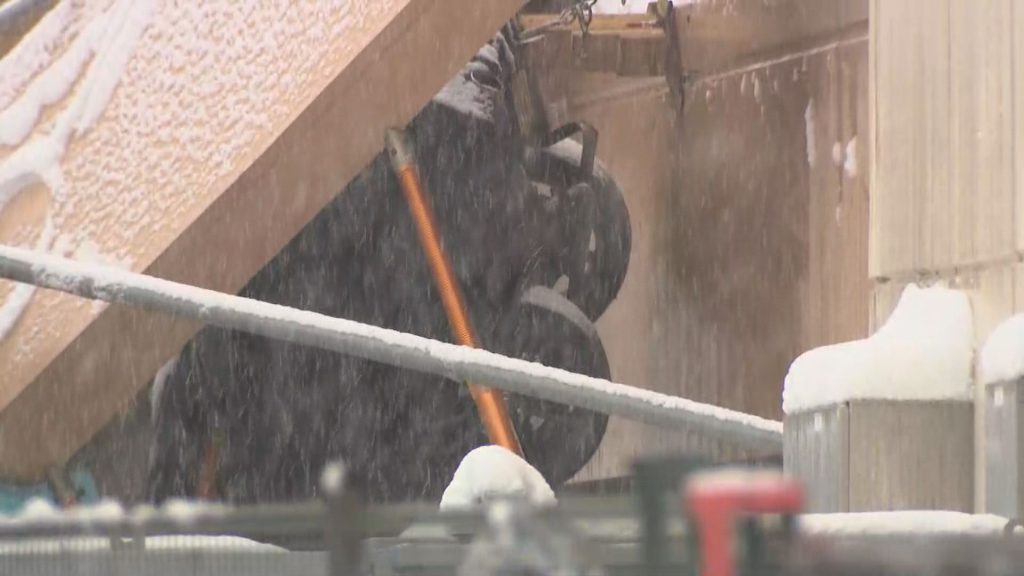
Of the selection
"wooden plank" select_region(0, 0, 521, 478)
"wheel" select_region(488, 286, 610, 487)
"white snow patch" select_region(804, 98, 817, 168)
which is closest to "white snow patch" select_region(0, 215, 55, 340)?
"wooden plank" select_region(0, 0, 521, 478)

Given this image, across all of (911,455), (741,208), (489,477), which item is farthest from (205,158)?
(741,208)

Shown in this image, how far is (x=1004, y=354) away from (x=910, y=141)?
0.83 m

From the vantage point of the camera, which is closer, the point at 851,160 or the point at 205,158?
the point at 205,158

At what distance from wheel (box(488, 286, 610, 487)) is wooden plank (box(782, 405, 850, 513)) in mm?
5179

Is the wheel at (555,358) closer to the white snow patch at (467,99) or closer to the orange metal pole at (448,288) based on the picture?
the white snow patch at (467,99)

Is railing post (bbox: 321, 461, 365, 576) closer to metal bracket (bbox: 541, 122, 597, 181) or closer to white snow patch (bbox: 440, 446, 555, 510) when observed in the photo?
white snow patch (bbox: 440, 446, 555, 510)

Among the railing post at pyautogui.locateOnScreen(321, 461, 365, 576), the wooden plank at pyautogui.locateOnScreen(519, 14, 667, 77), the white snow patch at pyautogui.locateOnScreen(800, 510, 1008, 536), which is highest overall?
the wooden plank at pyautogui.locateOnScreen(519, 14, 667, 77)

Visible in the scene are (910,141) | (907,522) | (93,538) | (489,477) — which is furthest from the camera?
(489,477)

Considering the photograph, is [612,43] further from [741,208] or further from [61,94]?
[61,94]

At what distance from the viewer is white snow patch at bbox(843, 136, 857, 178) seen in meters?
9.34

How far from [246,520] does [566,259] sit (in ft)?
26.7

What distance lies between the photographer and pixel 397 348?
5.02 m

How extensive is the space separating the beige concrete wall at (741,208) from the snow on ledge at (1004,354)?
5373 mm

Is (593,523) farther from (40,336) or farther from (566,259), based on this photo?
(566,259)
